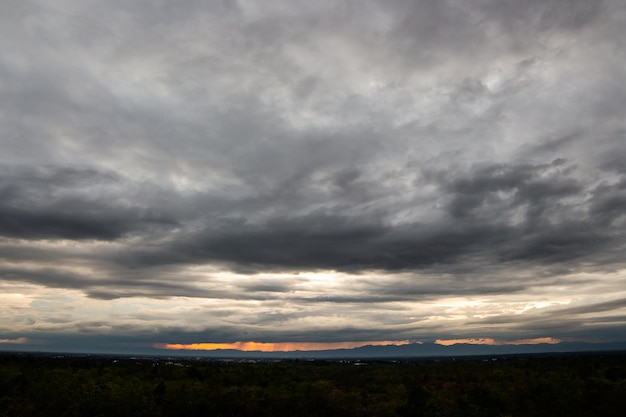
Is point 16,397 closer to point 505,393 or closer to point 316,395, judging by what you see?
point 316,395

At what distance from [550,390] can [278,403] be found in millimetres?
27803

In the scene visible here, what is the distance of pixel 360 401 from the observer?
43.7 m

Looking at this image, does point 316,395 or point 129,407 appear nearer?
point 129,407

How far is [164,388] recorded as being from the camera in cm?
4272

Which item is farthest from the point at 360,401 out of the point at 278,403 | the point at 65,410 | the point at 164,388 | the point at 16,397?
the point at 16,397

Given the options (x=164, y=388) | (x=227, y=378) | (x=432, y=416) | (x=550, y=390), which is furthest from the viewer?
(x=227, y=378)

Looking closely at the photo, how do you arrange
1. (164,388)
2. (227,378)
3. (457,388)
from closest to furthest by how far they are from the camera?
(164,388) → (457,388) → (227,378)

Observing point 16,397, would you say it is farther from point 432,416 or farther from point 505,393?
point 505,393

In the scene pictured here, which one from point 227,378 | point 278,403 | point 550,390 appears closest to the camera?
point 278,403

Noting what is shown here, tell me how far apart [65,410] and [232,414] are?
13362 mm

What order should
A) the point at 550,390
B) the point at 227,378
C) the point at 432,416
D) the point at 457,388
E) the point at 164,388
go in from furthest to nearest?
the point at 227,378
the point at 457,388
the point at 550,390
the point at 164,388
the point at 432,416

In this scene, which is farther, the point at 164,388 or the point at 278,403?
the point at 164,388

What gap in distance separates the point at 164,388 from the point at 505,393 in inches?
1277

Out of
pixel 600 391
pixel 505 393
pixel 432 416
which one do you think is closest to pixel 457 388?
pixel 505 393
